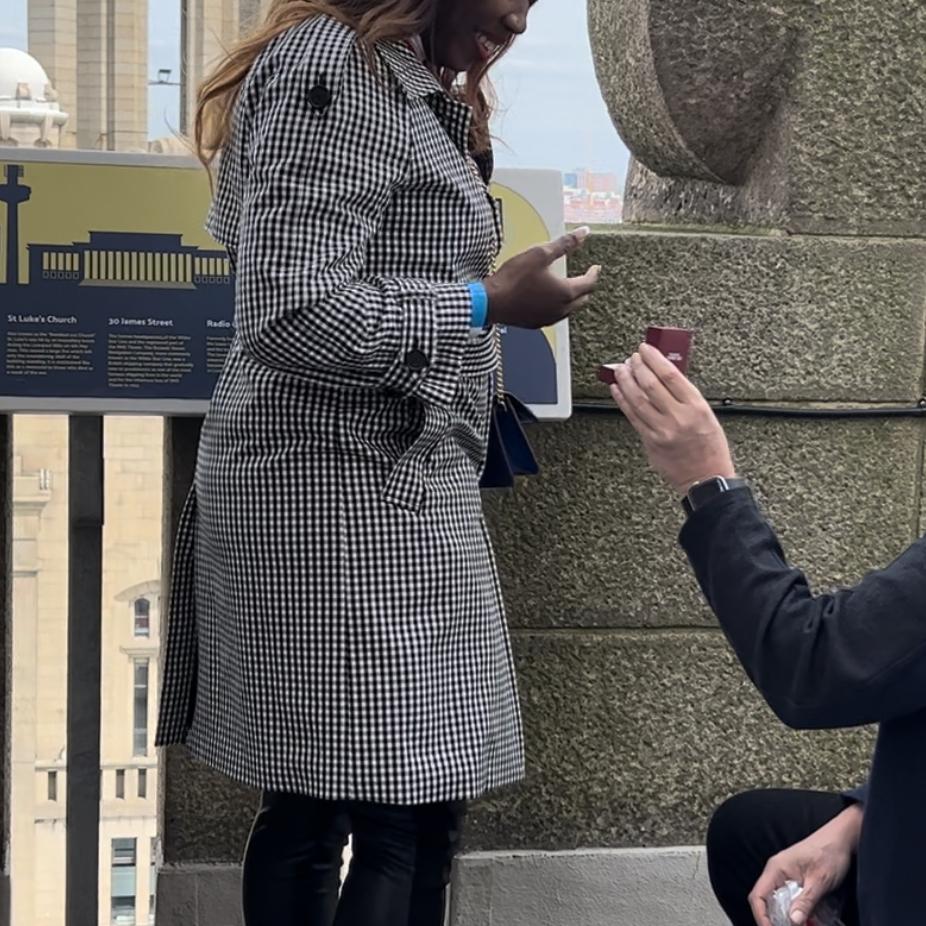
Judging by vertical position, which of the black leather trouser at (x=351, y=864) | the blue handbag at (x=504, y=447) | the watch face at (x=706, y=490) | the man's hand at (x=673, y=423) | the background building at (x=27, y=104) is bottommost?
the background building at (x=27, y=104)

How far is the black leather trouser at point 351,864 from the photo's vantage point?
2.38 meters

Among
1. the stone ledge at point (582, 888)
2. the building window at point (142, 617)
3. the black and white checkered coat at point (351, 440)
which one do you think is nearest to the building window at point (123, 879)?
the building window at point (142, 617)

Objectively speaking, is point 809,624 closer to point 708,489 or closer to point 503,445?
point 708,489

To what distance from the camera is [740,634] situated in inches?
72.5

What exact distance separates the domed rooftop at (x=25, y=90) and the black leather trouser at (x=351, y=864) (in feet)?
167

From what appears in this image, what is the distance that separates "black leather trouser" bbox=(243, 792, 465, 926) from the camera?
2385 millimetres

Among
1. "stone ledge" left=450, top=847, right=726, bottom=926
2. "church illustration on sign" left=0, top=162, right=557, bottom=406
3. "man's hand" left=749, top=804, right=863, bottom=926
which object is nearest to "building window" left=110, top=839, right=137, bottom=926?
"stone ledge" left=450, top=847, right=726, bottom=926

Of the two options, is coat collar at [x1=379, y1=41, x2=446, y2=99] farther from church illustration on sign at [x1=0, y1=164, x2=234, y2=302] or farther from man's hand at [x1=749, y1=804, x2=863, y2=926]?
man's hand at [x1=749, y1=804, x2=863, y2=926]

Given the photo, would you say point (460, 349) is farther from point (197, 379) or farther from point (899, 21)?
point (899, 21)

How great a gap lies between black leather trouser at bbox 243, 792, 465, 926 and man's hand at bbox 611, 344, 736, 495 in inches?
28.5

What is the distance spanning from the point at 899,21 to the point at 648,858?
1.65 metres

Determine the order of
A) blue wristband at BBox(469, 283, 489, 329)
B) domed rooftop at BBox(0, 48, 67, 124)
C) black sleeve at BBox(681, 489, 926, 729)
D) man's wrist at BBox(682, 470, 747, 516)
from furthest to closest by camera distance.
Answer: domed rooftop at BBox(0, 48, 67, 124) < blue wristband at BBox(469, 283, 489, 329) < man's wrist at BBox(682, 470, 747, 516) < black sleeve at BBox(681, 489, 926, 729)

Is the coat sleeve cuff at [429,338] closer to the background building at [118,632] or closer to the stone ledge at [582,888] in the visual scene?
the stone ledge at [582,888]

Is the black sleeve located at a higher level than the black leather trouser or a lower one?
higher
